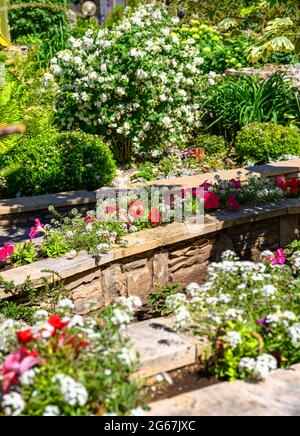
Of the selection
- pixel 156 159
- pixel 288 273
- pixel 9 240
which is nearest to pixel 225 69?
pixel 156 159

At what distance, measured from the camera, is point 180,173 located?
7.66 metres

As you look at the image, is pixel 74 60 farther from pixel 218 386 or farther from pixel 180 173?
pixel 218 386

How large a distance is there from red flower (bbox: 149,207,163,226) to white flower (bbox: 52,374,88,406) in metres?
2.91

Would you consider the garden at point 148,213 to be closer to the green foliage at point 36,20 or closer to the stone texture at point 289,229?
the stone texture at point 289,229

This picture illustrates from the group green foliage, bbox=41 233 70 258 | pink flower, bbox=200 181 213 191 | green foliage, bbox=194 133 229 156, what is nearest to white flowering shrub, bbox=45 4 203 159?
green foliage, bbox=194 133 229 156

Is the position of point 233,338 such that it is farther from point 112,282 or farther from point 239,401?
point 112,282

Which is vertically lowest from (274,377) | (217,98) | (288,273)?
(274,377)

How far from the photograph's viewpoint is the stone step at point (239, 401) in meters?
2.75

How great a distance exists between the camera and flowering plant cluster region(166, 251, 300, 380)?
3104 millimetres

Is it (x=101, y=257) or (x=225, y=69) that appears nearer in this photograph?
(x=101, y=257)

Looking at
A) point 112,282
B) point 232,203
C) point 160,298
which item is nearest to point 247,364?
point 160,298

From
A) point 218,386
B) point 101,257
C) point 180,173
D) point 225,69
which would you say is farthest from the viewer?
point 225,69

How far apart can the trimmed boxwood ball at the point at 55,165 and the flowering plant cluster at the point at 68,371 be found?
3.79m
